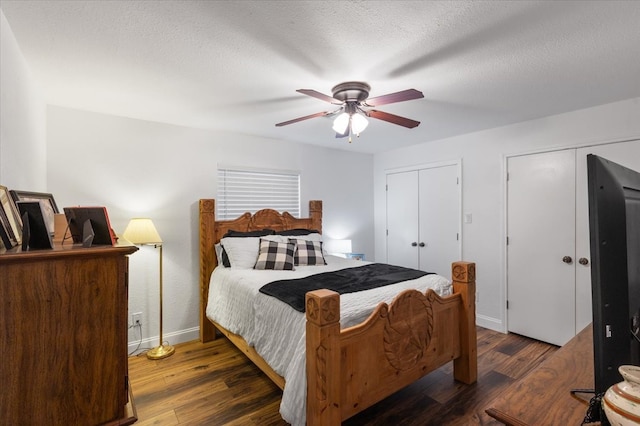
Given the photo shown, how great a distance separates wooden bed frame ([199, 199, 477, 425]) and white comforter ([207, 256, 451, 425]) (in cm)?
9

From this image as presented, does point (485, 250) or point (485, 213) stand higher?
point (485, 213)

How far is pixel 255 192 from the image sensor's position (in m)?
3.75

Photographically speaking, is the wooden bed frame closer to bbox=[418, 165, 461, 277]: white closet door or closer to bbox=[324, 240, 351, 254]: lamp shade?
bbox=[418, 165, 461, 277]: white closet door

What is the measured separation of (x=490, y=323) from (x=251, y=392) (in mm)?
2823

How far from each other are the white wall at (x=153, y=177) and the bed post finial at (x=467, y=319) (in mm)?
2509

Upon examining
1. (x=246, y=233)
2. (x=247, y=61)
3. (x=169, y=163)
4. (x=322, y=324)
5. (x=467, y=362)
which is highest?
(x=247, y=61)

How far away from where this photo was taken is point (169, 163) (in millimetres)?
3178

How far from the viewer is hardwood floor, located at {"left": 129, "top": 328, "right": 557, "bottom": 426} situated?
2.04 m

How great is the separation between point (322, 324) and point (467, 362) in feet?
5.10

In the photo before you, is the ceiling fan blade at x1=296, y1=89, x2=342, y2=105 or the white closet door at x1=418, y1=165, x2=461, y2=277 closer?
the ceiling fan blade at x1=296, y1=89, x2=342, y2=105

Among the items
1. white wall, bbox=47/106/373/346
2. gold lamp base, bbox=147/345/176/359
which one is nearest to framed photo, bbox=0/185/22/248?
white wall, bbox=47/106/373/346

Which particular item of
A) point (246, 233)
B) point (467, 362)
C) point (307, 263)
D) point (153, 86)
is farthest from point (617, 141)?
point (153, 86)

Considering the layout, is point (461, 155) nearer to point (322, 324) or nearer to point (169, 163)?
point (322, 324)

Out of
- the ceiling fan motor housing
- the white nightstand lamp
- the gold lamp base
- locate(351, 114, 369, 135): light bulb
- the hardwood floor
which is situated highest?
the ceiling fan motor housing
